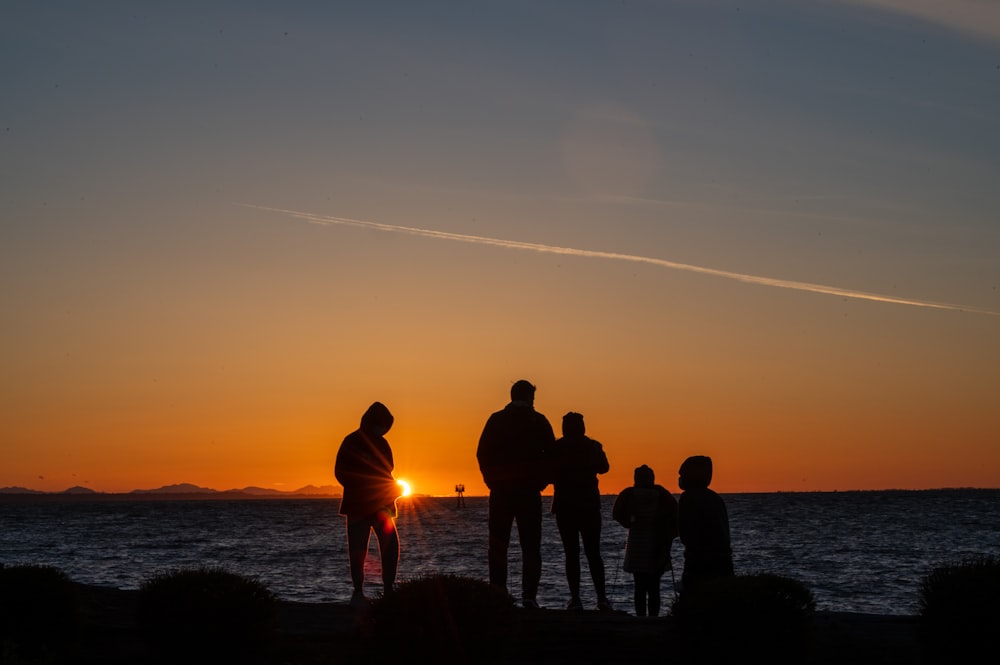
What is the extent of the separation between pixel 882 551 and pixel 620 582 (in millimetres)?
30425

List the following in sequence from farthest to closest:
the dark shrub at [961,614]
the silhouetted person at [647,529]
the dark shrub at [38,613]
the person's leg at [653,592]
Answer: the person's leg at [653,592], the silhouetted person at [647,529], the dark shrub at [38,613], the dark shrub at [961,614]

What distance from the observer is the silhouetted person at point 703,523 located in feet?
35.7

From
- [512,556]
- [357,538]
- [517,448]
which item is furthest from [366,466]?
[512,556]

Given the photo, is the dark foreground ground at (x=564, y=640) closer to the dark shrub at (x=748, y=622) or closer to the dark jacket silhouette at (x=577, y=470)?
the dark shrub at (x=748, y=622)

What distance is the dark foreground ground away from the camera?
30.8ft

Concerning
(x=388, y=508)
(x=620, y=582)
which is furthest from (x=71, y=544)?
(x=388, y=508)

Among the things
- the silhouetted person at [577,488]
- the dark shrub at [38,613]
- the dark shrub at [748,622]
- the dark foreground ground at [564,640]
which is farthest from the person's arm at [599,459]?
the dark shrub at [38,613]

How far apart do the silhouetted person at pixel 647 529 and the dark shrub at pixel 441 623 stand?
522 centimetres

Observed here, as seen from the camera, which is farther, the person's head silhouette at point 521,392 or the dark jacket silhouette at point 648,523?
the dark jacket silhouette at point 648,523

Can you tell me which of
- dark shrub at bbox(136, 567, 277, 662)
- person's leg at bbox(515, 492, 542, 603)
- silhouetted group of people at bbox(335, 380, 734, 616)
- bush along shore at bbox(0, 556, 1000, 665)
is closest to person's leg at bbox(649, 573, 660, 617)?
silhouetted group of people at bbox(335, 380, 734, 616)

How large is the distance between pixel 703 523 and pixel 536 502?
1.83m

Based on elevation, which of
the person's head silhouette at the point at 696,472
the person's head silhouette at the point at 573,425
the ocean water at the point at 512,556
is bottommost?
the ocean water at the point at 512,556

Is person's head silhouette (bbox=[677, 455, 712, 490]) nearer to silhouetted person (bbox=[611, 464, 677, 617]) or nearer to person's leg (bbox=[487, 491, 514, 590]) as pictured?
person's leg (bbox=[487, 491, 514, 590])

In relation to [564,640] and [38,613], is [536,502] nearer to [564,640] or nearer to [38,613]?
[564,640]
